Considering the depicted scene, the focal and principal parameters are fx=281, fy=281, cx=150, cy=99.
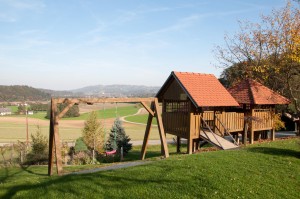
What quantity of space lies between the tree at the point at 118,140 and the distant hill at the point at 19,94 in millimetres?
82058

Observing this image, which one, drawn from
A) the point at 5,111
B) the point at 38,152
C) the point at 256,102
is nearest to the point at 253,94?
the point at 256,102

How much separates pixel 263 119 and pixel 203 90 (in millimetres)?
6827

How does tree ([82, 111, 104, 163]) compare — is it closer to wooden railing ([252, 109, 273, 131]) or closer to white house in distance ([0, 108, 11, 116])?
wooden railing ([252, 109, 273, 131])

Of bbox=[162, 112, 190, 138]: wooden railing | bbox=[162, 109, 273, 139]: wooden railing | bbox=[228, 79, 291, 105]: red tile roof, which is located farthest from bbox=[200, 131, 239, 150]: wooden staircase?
bbox=[228, 79, 291, 105]: red tile roof

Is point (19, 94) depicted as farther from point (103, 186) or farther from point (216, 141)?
point (103, 186)

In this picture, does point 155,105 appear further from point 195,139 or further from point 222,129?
point 222,129

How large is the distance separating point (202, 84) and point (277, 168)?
9.77 m

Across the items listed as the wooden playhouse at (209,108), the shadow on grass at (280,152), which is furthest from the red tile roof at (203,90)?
the shadow on grass at (280,152)

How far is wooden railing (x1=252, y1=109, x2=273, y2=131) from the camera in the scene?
71.2 feet

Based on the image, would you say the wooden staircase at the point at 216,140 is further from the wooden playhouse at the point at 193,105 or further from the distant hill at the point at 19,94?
the distant hill at the point at 19,94

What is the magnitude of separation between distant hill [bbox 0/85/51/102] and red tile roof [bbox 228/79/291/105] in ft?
312

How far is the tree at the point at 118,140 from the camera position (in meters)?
30.0

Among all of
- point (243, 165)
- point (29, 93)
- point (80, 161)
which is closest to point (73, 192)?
point (243, 165)

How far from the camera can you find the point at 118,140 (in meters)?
30.2
